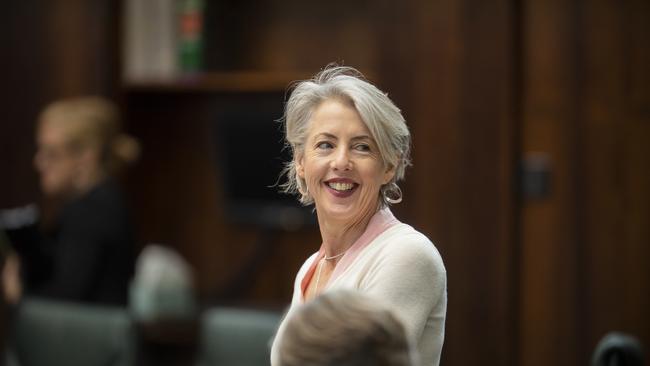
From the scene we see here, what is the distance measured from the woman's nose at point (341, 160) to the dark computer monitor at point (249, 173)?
2.31 metres

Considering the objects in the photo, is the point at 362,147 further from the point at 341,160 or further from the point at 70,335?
the point at 70,335

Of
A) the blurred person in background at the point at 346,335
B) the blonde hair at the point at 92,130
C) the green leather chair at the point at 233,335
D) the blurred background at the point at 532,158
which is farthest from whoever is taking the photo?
the blurred background at the point at 532,158

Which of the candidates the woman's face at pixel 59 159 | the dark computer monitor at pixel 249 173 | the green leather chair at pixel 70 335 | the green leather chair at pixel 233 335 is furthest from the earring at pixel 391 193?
the dark computer monitor at pixel 249 173

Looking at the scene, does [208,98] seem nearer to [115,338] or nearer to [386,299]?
[115,338]

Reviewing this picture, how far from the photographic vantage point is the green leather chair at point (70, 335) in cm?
205

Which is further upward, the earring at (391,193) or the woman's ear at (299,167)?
the woman's ear at (299,167)

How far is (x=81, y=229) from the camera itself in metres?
2.22

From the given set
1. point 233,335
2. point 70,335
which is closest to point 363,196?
point 233,335

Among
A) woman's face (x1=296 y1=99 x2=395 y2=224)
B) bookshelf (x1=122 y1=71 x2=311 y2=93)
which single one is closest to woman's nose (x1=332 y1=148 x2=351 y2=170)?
woman's face (x1=296 y1=99 x2=395 y2=224)

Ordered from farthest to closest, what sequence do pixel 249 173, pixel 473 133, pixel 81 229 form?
pixel 249 173 < pixel 473 133 < pixel 81 229

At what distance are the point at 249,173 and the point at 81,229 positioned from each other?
0.99 meters

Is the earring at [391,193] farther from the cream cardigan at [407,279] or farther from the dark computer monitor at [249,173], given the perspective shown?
the dark computer monitor at [249,173]

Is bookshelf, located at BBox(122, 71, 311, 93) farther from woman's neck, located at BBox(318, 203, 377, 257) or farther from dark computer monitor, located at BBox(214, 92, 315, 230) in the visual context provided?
woman's neck, located at BBox(318, 203, 377, 257)

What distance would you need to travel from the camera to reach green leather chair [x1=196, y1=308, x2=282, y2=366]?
200 cm
